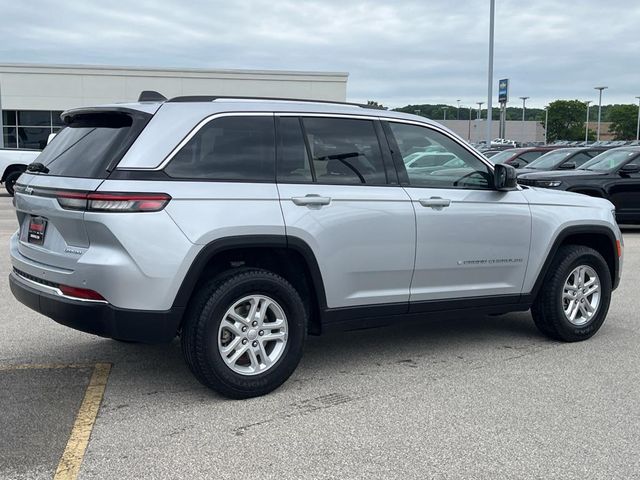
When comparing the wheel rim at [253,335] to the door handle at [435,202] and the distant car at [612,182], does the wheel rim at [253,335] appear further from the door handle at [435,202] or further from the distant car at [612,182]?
the distant car at [612,182]

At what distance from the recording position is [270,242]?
14.4ft

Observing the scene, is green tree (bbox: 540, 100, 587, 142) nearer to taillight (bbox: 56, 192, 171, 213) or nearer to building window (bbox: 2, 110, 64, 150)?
building window (bbox: 2, 110, 64, 150)

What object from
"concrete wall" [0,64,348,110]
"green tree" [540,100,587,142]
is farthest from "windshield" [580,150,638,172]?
"green tree" [540,100,587,142]

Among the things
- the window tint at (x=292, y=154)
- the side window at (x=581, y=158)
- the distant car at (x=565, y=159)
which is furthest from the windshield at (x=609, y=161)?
the window tint at (x=292, y=154)

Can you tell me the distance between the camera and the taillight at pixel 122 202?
158 inches

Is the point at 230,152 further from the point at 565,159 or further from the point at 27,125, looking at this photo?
the point at 27,125

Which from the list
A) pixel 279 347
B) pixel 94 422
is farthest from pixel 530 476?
pixel 94 422

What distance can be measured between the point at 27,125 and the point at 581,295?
124 feet

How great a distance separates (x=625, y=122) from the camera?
398 feet

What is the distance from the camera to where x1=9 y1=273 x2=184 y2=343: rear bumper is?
13.4 ft

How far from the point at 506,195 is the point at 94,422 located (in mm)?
3425

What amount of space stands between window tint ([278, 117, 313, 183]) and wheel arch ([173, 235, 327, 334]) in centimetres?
44

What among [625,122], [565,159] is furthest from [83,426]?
[625,122]

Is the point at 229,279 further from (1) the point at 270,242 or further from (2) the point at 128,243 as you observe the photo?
(2) the point at 128,243
